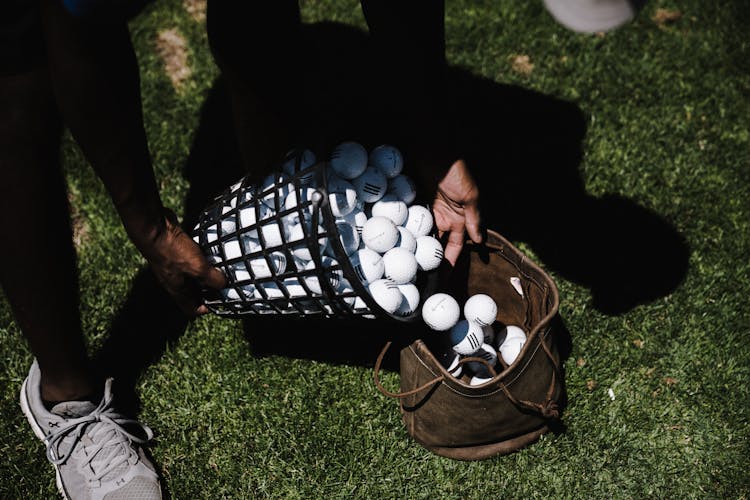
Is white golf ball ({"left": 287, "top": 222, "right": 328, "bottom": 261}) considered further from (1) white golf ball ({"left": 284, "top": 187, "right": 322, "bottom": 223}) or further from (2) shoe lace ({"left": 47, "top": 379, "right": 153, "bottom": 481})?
(2) shoe lace ({"left": 47, "top": 379, "right": 153, "bottom": 481})

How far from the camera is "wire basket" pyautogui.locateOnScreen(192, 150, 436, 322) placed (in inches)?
73.4

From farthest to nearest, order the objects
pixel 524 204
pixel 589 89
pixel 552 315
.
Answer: pixel 589 89
pixel 524 204
pixel 552 315

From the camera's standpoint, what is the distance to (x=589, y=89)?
354cm

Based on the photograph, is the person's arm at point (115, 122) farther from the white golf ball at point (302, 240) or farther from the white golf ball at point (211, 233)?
the white golf ball at point (302, 240)

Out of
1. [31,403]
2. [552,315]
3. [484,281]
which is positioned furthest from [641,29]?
[31,403]

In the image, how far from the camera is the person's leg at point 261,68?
7.75 ft

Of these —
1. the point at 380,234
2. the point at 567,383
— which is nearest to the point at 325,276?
the point at 380,234

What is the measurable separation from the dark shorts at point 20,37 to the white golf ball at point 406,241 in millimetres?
1230

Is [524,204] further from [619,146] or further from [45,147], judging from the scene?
[45,147]

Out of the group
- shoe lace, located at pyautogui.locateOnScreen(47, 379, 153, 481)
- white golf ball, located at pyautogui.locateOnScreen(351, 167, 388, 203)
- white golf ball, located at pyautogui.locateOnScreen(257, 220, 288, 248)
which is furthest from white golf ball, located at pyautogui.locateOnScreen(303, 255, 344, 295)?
shoe lace, located at pyautogui.locateOnScreen(47, 379, 153, 481)

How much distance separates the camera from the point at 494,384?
2143mm

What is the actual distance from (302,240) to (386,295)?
354 millimetres

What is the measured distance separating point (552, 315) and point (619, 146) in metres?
1.53

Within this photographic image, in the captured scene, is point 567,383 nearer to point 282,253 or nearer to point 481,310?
point 481,310
